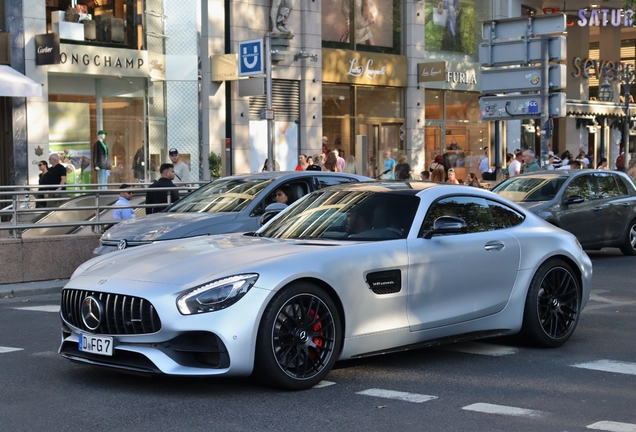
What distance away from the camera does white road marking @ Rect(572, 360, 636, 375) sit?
7.71 m

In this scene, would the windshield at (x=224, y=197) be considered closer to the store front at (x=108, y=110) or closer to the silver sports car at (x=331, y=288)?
the silver sports car at (x=331, y=288)

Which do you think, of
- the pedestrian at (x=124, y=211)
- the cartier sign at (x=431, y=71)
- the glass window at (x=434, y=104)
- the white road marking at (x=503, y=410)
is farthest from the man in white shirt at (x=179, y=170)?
the glass window at (x=434, y=104)

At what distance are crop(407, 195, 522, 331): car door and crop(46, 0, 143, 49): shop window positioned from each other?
18982 mm

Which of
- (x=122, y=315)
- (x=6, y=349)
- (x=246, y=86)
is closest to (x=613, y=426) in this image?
(x=122, y=315)

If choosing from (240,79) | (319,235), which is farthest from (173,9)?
(319,235)

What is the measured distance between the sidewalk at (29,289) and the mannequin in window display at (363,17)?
2130cm

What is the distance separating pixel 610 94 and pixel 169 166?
31.5 metres

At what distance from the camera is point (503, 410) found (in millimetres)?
6391

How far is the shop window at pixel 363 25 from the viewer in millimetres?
33094

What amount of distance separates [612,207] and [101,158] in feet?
45.4

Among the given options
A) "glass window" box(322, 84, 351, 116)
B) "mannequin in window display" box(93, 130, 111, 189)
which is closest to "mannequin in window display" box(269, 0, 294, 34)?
"glass window" box(322, 84, 351, 116)

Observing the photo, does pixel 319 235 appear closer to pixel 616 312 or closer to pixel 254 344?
pixel 254 344

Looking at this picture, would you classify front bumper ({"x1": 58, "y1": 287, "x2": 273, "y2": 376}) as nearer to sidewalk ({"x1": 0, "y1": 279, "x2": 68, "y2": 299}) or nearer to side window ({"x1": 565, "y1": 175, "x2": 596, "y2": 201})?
sidewalk ({"x1": 0, "y1": 279, "x2": 68, "y2": 299})

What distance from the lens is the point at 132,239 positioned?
12.7 meters
